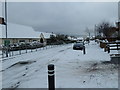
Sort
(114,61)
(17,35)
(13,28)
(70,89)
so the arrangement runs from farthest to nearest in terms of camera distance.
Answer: (13,28) → (17,35) → (114,61) → (70,89)

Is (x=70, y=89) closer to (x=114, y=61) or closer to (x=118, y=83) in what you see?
(x=118, y=83)

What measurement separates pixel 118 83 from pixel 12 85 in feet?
14.0

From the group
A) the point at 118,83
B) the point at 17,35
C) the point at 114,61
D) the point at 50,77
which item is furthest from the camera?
the point at 17,35

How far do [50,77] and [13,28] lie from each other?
5736cm

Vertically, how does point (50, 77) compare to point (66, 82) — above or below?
above

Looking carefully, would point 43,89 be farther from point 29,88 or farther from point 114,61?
point 114,61

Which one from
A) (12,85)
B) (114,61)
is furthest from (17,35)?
(12,85)

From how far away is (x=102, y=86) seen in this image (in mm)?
6973

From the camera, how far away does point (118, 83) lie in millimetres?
7371

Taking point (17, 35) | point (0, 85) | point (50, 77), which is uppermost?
point (17, 35)

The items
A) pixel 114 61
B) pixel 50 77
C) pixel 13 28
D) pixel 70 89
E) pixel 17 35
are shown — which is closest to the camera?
pixel 50 77

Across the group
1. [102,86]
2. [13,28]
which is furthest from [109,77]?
[13,28]

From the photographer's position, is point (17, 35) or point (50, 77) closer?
point (50, 77)

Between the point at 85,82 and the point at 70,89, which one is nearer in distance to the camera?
the point at 70,89
